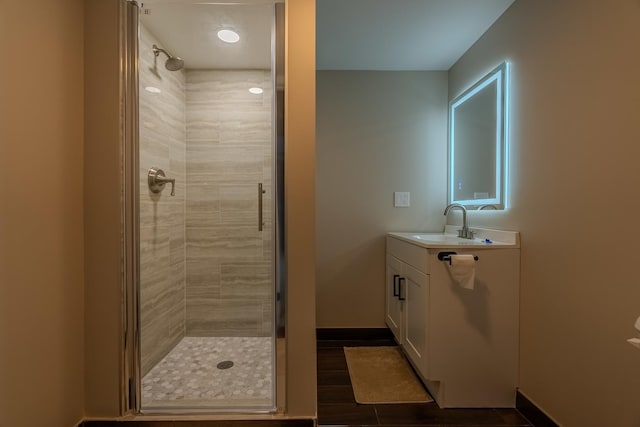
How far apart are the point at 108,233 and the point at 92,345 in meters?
0.53

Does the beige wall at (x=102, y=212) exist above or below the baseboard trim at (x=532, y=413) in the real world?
above

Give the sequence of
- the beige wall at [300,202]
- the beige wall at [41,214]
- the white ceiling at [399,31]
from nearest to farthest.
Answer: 1. the beige wall at [41,214]
2. the beige wall at [300,202]
3. the white ceiling at [399,31]

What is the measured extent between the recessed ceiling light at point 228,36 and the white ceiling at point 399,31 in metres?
0.52

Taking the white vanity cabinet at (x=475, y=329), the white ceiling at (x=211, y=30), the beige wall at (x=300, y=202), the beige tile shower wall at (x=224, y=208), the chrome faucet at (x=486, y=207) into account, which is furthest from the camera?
the beige tile shower wall at (x=224, y=208)

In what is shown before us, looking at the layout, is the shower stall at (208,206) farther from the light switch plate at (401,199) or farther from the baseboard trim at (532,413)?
the baseboard trim at (532,413)

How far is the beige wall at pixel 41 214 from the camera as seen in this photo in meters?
1.01

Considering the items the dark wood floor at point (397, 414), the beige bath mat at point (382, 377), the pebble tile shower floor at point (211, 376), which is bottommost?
the dark wood floor at point (397, 414)

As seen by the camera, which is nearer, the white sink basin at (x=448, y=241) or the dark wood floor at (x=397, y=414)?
the dark wood floor at (x=397, y=414)

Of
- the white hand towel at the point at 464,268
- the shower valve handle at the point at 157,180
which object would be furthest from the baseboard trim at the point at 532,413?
the shower valve handle at the point at 157,180

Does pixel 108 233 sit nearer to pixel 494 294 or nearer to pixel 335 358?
pixel 335 358

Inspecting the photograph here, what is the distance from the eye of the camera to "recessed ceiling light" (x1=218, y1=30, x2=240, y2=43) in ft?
5.55

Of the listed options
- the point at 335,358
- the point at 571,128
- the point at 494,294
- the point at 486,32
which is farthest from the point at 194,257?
the point at 486,32

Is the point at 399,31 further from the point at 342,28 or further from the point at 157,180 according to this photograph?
the point at 157,180

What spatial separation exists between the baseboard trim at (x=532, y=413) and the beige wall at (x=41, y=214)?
2.18 m
